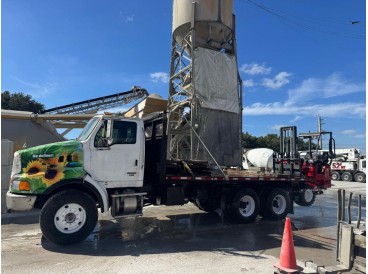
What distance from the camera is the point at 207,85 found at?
50.5 feet

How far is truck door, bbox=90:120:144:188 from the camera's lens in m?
7.13

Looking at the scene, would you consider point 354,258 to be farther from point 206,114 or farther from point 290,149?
point 206,114

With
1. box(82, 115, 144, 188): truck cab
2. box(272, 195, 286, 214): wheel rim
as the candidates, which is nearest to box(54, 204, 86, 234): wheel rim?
box(82, 115, 144, 188): truck cab

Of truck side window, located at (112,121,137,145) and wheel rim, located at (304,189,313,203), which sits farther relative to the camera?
wheel rim, located at (304,189,313,203)

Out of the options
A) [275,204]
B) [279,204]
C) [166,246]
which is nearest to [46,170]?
[166,246]

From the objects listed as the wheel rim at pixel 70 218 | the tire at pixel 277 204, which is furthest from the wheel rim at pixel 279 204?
the wheel rim at pixel 70 218

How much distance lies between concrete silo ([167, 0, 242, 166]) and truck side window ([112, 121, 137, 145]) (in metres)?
6.85

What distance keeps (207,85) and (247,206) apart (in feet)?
24.6

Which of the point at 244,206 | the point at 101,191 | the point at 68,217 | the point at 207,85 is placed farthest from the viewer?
the point at 207,85

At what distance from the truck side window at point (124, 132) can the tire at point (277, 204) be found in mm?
4729

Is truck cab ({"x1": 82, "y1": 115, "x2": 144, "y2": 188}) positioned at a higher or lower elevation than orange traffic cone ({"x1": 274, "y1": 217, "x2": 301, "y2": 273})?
higher

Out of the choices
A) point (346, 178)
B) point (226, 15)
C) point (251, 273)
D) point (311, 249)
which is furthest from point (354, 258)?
point (346, 178)

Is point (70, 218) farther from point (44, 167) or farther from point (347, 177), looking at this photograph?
point (347, 177)

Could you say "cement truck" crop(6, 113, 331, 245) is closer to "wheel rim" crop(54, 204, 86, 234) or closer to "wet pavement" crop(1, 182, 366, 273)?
"wheel rim" crop(54, 204, 86, 234)
